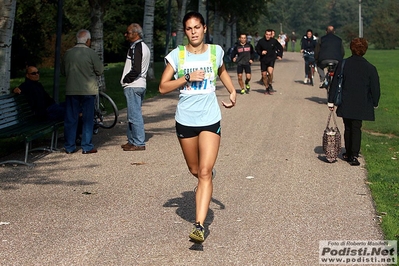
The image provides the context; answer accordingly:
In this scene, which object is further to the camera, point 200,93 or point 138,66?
point 138,66

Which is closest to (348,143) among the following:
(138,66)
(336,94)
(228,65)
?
(336,94)

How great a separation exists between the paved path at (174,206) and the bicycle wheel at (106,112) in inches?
29.7

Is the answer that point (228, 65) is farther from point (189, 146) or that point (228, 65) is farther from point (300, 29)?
point (300, 29)

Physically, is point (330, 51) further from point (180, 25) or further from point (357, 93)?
point (180, 25)

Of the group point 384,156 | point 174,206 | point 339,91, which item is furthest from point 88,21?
point 174,206

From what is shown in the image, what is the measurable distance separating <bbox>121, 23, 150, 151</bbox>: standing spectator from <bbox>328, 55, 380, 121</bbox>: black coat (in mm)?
2972

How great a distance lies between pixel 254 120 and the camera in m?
17.4

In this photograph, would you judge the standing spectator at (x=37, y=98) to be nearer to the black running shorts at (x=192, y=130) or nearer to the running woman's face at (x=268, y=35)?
the black running shorts at (x=192, y=130)

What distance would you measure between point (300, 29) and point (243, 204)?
15720cm

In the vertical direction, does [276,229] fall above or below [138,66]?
below

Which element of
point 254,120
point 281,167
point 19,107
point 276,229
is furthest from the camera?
point 254,120

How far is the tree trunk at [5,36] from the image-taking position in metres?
13.1

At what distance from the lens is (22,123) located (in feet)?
41.7

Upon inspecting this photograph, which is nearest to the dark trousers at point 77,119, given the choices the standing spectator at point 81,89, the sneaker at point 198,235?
the standing spectator at point 81,89
